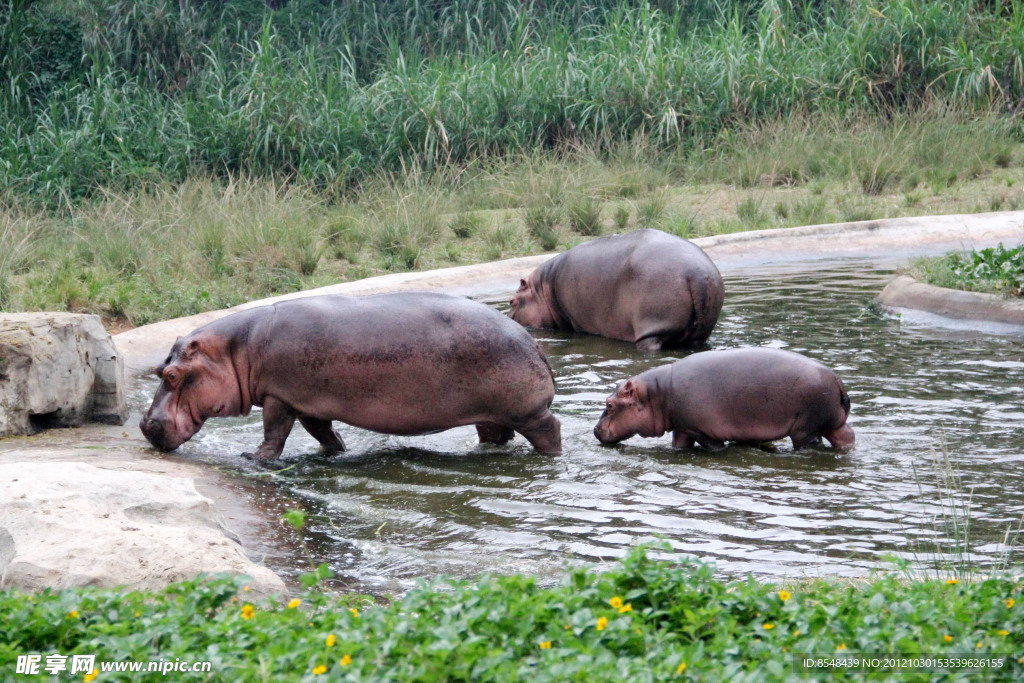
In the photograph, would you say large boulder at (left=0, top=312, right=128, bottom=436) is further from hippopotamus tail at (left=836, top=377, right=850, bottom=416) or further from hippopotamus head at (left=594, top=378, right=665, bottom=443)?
hippopotamus tail at (left=836, top=377, right=850, bottom=416)

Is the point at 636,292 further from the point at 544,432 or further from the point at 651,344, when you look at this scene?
the point at 544,432

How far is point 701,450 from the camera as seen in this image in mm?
5398

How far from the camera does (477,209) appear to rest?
11992 mm

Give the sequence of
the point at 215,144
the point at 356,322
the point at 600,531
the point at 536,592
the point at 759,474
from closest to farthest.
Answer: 1. the point at 536,592
2. the point at 600,531
3. the point at 759,474
4. the point at 356,322
5. the point at 215,144

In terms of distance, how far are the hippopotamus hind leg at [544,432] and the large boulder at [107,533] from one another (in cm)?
Result: 169

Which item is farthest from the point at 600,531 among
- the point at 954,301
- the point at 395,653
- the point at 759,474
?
the point at 954,301

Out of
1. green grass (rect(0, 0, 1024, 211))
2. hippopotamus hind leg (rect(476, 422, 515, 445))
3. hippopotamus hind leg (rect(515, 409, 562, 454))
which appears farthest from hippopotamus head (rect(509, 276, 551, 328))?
green grass (rect(0, 0, 1024, 211))

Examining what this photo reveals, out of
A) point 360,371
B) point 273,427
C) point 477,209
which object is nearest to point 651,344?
point 360,371

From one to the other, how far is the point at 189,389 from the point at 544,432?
1.54m

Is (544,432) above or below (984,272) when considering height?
below

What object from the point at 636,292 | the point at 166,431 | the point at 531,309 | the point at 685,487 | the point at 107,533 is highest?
the point at 107,533

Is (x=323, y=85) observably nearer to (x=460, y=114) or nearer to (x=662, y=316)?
(x=460, y=114)

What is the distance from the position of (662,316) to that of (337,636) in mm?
4875

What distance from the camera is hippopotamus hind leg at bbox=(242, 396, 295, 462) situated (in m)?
5.24
